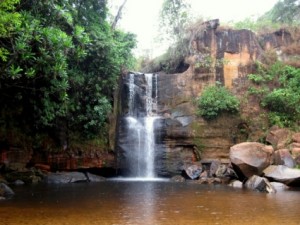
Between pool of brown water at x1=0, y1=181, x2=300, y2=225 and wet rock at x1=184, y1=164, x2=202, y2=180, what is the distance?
6.19 meters

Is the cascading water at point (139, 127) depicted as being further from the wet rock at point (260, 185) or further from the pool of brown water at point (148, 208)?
the pool of brown water at point (148, 208)

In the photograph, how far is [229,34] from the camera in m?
25.3

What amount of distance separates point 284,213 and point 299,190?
19.3ft

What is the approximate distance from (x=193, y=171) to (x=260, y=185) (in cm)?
556

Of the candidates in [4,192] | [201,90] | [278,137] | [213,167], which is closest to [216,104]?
[201,90]

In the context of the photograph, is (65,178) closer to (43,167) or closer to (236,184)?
(43,167)

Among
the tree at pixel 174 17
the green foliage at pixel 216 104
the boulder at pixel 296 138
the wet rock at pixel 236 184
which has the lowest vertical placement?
the wet rock at pixel 236 184

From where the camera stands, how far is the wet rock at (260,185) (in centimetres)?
1410

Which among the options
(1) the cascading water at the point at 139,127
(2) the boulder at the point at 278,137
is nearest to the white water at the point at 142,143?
(1) the cascading water at the point at 139,127

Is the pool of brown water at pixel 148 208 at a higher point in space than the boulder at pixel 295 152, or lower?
lower

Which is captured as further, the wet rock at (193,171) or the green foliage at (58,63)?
the wet rock at (193,171)

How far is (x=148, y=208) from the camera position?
9766 mm

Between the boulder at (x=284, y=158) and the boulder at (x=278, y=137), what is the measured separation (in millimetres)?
1640

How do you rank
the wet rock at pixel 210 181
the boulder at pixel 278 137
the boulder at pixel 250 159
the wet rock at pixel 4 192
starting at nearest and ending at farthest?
the wet rock at pixel 4 192 < the boulder at pixel 250 159 < the wet rock at pixel 210 181 < the boulder at pixel 278 137
